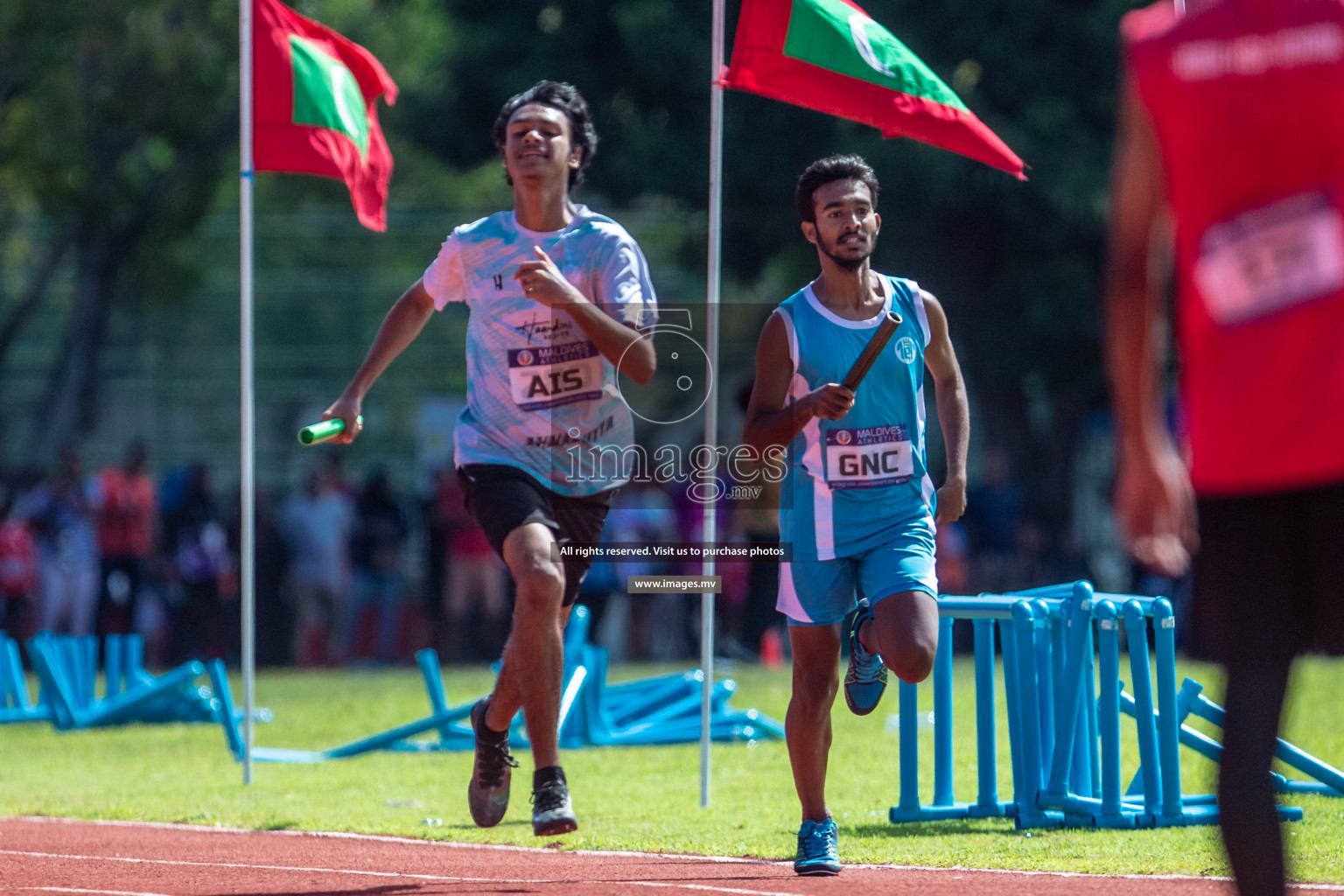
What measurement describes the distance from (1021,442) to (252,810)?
1701cm

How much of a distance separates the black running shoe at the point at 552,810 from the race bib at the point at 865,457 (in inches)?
56.2

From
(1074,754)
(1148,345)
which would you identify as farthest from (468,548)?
(1148,345)

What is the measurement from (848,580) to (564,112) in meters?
2.08

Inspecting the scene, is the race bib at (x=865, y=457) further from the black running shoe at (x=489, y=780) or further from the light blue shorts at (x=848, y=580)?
the black running shoe at (x=489, y=780)

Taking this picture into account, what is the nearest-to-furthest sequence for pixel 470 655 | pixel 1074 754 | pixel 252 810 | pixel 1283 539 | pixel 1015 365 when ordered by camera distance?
pixel 1283 539 < pixel 1074 754 < pixel 252 810 < pixel 470 655 < pixel 1015 365

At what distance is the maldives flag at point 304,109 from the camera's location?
33.2 ft

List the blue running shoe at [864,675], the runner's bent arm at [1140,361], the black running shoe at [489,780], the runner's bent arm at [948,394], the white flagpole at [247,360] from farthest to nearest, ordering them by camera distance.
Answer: the white flagpole at [247,360] < the black running shoe at [489,780] < the runner's bent arm at [948,394] < the blue running shoe at [864,675] < the runner's bent arm at [1140,361]

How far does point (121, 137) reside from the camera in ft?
79.9

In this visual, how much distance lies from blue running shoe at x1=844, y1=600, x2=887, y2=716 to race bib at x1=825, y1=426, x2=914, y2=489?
0.46 meters

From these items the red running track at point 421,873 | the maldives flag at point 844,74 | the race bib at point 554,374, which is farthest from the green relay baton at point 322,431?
the maldives flag at point 844,74

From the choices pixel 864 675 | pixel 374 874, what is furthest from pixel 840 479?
pixel 374 874

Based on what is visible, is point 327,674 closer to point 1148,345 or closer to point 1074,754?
point 1074,754

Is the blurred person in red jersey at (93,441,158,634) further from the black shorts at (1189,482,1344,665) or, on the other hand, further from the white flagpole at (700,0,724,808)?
the black shorts at (1189,482,1344,665)

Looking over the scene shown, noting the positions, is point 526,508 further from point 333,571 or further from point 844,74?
point 333,571
